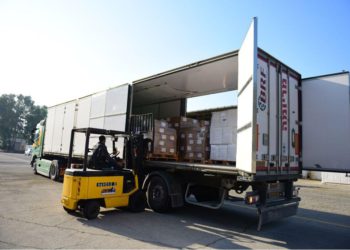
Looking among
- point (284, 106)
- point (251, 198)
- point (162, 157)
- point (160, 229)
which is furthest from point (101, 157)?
point (284, 106)

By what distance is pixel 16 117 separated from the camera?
79.0 metres

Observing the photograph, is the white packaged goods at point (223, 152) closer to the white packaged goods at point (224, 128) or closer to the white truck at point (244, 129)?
the white packaged goods at point (224, 128)

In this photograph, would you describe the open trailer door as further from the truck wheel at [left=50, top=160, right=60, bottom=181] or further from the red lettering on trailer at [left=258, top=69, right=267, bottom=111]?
the truck wheel at [left=50, top=160, right=60, bottom=181]

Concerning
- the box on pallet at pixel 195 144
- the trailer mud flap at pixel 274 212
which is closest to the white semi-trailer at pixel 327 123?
the trailer mud flap at pixel 274 212

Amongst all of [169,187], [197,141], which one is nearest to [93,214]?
[169,187]

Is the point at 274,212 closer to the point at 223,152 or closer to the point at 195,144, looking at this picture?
the point at 223,152

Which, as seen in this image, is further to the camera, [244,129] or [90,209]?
[90,209]

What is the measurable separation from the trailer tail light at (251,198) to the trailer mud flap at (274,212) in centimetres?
20

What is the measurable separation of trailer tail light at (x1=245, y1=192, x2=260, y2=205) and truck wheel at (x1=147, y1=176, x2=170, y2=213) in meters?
2.32

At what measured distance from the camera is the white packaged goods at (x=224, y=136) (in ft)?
26.1

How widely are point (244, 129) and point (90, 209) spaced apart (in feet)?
12.8

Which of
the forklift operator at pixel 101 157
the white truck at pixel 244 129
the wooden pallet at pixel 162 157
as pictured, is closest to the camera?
the white truck at pixel 244 129

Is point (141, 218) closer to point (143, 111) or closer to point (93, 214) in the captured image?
point (93, 214)

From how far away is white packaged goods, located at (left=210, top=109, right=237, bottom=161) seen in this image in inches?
313
